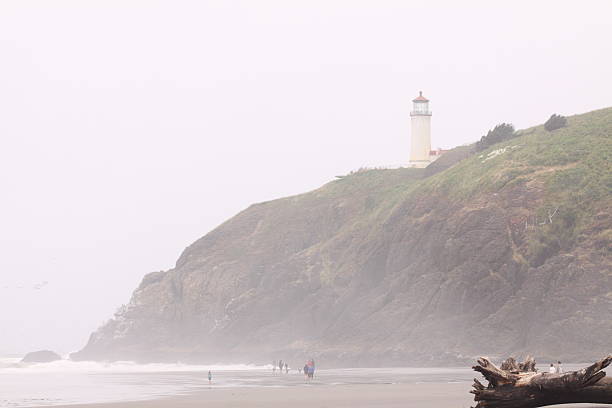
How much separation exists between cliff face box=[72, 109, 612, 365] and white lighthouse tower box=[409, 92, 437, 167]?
10.2 ft

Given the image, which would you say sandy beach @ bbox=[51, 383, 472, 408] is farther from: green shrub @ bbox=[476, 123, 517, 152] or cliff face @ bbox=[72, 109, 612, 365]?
green shrub @ bbox=[476, 123, 517, 152]

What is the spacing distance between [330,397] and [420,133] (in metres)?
88.1

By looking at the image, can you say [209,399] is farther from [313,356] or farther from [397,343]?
[313,356]

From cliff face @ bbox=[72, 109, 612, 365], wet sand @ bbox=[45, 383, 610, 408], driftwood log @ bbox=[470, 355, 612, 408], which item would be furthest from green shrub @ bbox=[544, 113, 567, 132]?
driftwood log @ bbox=[470, 355, 612, 408]

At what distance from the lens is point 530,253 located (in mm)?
66438

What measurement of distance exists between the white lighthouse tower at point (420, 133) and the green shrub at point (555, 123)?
2696 cm

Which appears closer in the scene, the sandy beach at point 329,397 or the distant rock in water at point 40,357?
the sandy beach at point 329,397

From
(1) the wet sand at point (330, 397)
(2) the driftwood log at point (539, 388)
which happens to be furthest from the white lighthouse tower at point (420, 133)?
(2) the driftwood log at point (539, 388)

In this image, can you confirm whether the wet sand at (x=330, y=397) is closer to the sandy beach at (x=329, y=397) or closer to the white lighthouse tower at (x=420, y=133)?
the sandy beach at (x=329, y=397)

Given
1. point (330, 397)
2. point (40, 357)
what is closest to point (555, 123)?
point (330, 397)

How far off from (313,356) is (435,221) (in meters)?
17.2

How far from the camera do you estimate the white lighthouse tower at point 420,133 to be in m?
117

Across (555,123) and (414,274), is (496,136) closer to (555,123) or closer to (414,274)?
(555,123)

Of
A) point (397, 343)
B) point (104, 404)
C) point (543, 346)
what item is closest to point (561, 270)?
point (543, 346)
